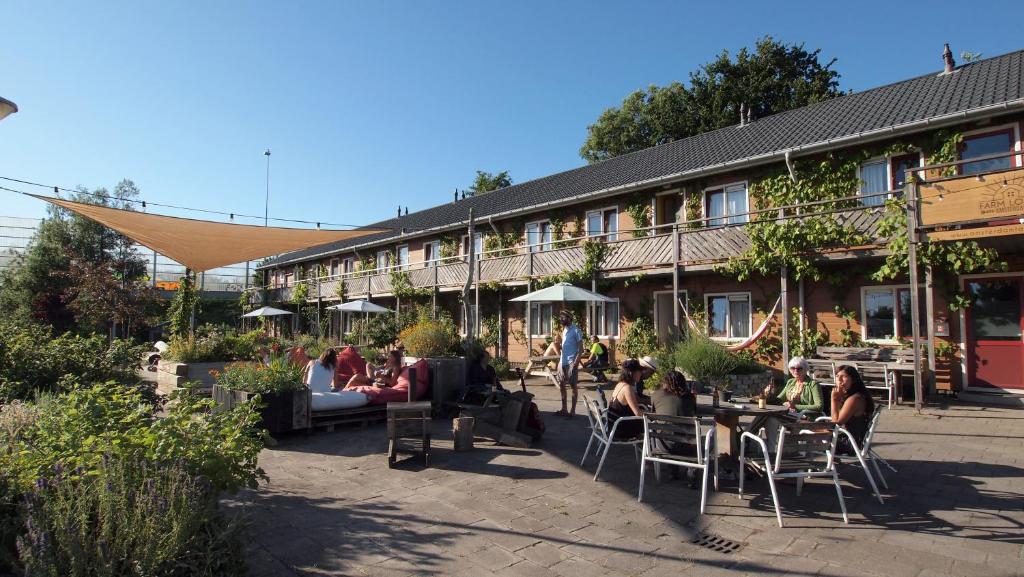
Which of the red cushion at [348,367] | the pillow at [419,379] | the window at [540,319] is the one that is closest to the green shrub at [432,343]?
the red cushion at [348,367]

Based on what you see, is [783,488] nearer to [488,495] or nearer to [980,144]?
[488,495]

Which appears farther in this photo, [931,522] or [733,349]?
[733,349]

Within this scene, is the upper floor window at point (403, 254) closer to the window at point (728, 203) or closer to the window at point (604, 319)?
the window at point (604, 319)

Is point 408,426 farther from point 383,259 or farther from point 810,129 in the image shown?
point 383,259

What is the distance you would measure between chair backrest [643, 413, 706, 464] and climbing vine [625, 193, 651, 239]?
12.0 metres

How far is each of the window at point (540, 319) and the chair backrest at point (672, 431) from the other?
566 inches

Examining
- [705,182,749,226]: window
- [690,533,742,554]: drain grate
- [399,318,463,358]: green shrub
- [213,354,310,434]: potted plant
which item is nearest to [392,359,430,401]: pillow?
[213,354,310,434]: potted plant

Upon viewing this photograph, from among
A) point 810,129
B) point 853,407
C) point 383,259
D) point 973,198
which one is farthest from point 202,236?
point 383,259

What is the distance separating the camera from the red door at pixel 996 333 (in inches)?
423

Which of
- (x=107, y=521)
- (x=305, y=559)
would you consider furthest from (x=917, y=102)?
(x=107, y=521)

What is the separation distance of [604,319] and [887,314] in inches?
297

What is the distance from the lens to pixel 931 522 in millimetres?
4285

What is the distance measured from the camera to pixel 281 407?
282 inches

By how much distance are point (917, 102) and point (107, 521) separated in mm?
15958
